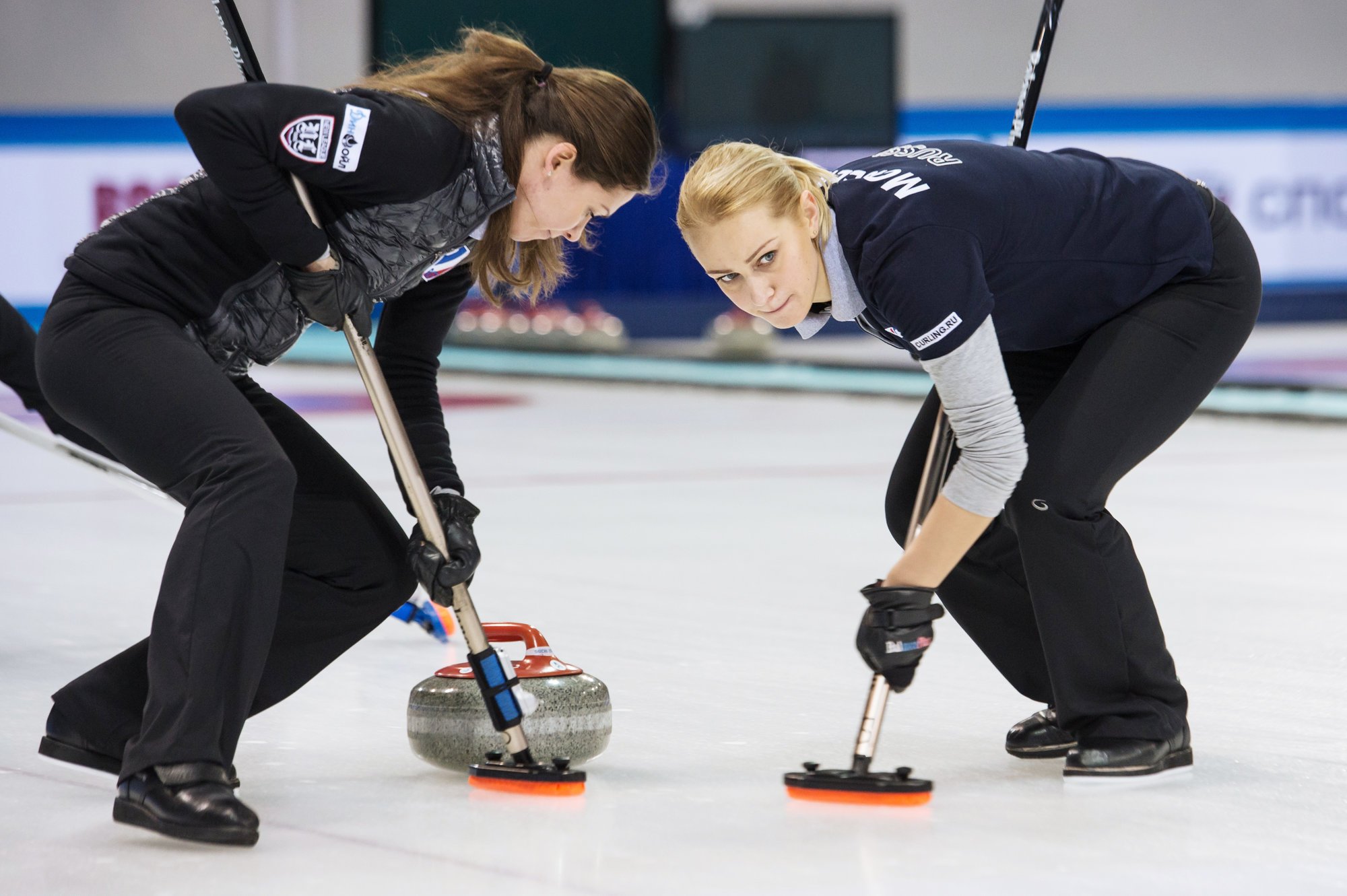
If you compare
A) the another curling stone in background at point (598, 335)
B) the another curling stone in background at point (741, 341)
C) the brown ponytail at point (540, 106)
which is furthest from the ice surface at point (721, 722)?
the another curling stone in background at point (598, 335)

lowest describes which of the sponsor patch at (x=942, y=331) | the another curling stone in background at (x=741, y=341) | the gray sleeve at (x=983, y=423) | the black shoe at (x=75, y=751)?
the another curling stone in background at (x=741, y=341)

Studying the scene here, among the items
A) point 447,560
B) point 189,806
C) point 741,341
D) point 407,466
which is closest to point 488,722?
point 447,560

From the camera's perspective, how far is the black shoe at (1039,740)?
2668 mm

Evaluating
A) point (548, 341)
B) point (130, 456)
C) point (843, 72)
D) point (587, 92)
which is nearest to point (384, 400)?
point (130, 456)

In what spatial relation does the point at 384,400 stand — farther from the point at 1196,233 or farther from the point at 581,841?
the point at 1196,233

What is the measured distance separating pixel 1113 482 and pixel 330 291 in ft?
3.63

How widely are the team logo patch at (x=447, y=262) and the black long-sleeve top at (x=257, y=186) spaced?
0.16 meters

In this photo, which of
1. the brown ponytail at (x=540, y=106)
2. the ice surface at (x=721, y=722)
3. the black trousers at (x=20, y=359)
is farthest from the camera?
the black trousers at (x=20, y=359)

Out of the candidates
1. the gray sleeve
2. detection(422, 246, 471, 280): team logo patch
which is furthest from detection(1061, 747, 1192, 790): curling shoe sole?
detection(422, 246, 471, 280): team logo patch

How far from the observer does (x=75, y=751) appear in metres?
2.44

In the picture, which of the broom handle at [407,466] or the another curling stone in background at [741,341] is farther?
the another curling stone in background at [741,341]

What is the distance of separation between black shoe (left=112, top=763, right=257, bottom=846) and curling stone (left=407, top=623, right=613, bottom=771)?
41 cm

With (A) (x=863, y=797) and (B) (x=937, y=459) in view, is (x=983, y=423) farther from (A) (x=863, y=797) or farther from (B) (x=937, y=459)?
(A) (x=863, y=797)

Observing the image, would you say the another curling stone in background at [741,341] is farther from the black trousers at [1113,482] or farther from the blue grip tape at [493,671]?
the blue grip tape at [493,671]
